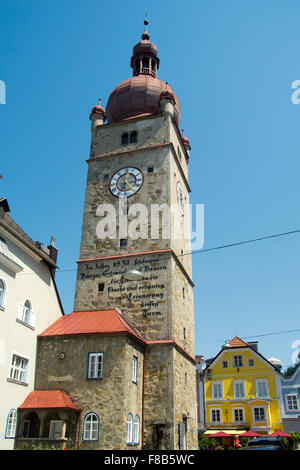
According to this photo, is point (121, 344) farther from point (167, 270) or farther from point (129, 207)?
point (129, 207)

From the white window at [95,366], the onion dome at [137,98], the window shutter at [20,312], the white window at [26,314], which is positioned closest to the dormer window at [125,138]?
the onion dome at [137,98]

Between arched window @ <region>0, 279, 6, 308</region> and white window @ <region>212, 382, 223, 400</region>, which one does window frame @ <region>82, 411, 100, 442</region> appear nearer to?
arched window @ <region>0, 279, 6, 308</region>

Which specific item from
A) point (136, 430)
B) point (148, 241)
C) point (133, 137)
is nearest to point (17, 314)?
point (136, 430)

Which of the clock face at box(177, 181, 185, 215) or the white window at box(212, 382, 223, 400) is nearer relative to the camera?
the clock face at box(177, 181, 185, 215)

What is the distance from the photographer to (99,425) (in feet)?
56.5

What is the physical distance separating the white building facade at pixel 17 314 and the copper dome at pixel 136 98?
11911 millimetres

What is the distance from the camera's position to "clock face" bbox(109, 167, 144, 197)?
25516 millimetres

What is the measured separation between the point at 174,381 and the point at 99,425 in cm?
425

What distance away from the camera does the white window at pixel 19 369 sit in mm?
17734

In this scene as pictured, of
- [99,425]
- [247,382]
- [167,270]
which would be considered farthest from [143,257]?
[247,382]

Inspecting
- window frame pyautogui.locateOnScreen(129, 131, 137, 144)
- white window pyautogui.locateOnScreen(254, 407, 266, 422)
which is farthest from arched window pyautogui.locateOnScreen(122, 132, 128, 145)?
white window pyautogui.locateOnScreen(254, 407, 266, 422)

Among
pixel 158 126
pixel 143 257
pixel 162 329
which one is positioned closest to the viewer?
pixel 162 329

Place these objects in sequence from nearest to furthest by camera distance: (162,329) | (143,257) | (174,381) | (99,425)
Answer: (99,425) < (174,381) < (162,329) < (143,257)

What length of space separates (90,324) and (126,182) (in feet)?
31.1
